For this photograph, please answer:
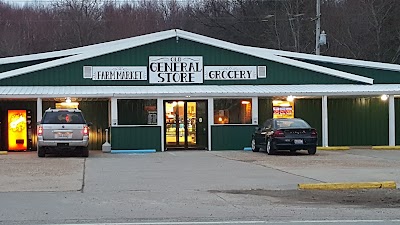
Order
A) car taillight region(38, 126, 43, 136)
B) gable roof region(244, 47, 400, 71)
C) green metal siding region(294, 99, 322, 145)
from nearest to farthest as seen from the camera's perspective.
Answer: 1. car taillight region(38, 126, 43, 136)
2. green metal siding region(294, 99, 322, 145)
3. gable roof region(244, 47, 400, 71)

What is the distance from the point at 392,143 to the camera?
30094mm

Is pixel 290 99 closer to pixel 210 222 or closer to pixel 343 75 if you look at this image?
pixel 343 75

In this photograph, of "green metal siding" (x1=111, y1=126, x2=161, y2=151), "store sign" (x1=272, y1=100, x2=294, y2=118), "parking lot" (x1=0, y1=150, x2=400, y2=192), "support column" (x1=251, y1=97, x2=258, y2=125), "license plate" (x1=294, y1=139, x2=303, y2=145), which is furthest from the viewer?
"store sign" (x1=272, y1=100, x2=294, y2=118)

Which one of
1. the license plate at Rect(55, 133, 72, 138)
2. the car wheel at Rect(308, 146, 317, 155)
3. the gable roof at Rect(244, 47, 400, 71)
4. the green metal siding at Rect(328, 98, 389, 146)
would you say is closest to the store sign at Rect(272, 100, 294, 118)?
the green metal siding at Rect(328, 98, 389, 146)

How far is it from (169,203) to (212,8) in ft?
168

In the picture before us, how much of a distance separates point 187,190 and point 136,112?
51.3 ft

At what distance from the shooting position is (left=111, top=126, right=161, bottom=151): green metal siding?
93.9 ft

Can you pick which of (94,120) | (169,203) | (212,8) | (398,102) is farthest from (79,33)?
(169,203)

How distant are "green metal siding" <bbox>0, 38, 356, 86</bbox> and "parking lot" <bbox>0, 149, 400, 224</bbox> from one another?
24.5ft

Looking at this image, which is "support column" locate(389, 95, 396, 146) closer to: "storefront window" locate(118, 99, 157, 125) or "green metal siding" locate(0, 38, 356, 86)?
"green metal siding" locate(0, 38, 356, 86)

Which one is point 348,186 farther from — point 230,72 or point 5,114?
point 5,114

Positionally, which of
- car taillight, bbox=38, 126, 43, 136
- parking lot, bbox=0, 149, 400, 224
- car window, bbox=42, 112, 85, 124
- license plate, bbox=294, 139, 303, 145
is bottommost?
parking lot, bbox=0, 149, 400, 224

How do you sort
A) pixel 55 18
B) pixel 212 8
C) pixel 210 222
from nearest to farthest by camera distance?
pixel 210 222 < pixel 212 8 < pixel 55 18

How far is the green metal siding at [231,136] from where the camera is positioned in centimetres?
2939
